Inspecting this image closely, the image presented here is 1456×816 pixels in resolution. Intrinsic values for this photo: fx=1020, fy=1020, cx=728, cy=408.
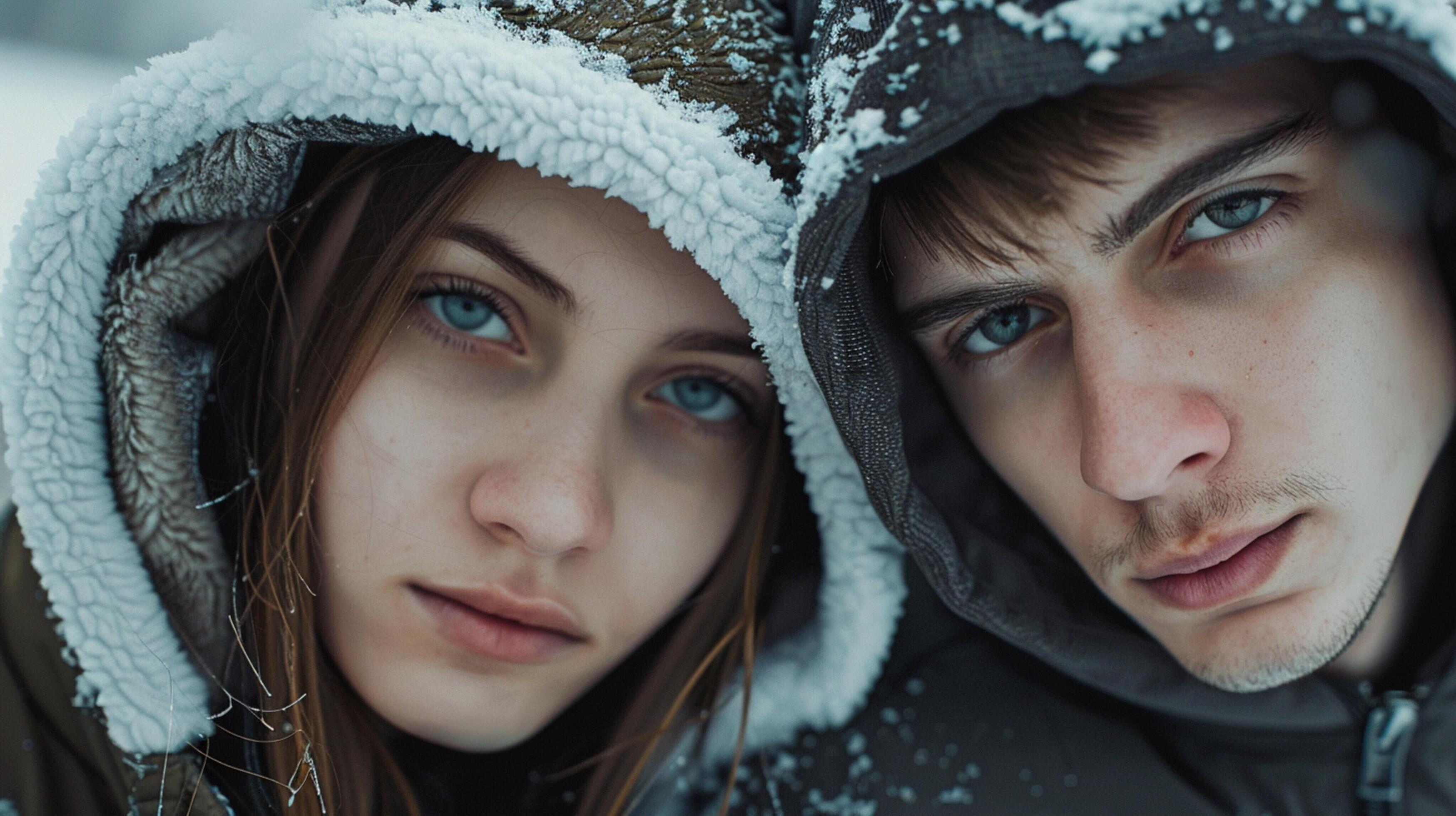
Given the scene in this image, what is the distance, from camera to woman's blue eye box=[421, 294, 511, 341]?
97 cm

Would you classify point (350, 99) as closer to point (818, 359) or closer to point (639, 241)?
point (639, 241)

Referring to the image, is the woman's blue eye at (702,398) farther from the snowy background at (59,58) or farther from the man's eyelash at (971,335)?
the snowy background at (59,58)

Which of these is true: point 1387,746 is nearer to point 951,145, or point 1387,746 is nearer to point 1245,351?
point 1245,351

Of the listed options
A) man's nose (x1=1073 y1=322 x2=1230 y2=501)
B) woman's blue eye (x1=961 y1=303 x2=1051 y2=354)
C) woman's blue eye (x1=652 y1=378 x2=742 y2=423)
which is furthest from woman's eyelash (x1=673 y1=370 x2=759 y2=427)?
man's nose (x1=1073 y1=322 x2=1230 y2=501)

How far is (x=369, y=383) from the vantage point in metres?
0.93

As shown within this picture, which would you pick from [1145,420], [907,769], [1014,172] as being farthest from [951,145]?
[907,769]

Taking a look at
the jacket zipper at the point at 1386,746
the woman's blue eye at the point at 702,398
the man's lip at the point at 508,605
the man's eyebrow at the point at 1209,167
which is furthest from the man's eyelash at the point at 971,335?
the jacket zipper at the point at 1386,746

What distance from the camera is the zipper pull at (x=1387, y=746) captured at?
108cm

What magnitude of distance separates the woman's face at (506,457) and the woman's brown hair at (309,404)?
2 cm

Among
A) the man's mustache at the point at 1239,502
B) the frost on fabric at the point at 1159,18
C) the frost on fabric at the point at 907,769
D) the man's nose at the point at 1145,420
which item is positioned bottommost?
the frost on fabric at the point at 907,769

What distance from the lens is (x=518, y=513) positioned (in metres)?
0.89

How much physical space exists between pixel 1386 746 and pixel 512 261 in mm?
1040

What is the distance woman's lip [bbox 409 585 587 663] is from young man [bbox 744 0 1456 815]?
343 mm

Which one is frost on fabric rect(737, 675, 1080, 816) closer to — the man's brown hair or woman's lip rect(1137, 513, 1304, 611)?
woman's lip rect(1137, 513, 1304, 611)
